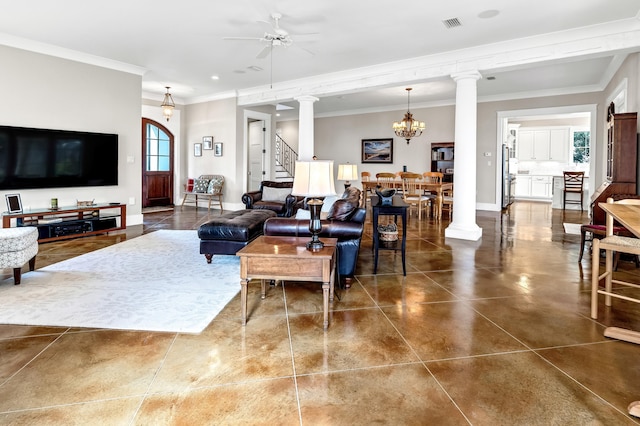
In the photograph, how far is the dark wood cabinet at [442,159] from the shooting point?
10.0 meters

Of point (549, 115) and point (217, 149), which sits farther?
point (217, 149)

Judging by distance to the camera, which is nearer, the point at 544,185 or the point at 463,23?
the point at 463,23

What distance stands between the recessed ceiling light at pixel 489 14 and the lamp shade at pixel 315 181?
319cm

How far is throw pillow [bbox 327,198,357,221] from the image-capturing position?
3.43 m

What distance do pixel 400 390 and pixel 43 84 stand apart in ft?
22.2

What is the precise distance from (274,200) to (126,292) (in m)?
3.80

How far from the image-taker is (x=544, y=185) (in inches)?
480

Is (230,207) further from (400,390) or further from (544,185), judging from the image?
(544,185)

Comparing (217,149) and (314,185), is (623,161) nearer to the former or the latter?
(314,185)

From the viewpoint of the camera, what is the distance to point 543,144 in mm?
12164

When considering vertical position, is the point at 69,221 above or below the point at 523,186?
below

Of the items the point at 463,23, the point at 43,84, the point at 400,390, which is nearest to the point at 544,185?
the point at 463,23

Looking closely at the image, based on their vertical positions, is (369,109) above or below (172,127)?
above

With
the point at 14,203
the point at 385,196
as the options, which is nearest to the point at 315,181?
the point at 385,196
